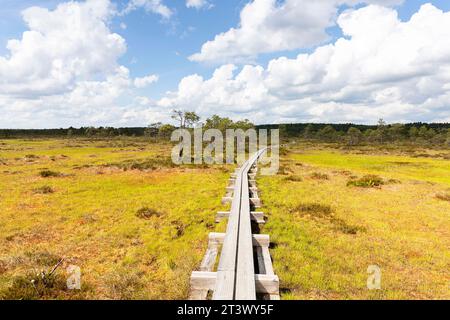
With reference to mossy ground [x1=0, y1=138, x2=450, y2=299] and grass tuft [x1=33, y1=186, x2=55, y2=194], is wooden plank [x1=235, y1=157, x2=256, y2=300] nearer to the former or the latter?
mossy ground [x1=0, y1=138, x2=450, y2=299]

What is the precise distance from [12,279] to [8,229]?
5.17m

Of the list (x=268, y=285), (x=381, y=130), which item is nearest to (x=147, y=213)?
(x=268, y=285)

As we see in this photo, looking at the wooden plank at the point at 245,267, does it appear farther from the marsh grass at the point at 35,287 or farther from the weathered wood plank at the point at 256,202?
the marsh grass at the point at 35,287

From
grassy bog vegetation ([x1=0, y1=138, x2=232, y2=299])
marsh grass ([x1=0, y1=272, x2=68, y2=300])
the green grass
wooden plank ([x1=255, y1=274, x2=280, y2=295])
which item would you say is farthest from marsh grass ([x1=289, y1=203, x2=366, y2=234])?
the green grass

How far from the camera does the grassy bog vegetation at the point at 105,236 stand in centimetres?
602

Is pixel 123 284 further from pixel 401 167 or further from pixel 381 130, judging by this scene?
pixel 381 130

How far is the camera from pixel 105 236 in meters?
9.62

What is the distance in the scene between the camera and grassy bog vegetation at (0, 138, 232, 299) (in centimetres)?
602

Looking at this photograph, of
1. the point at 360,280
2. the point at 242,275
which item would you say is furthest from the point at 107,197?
the point at 360,280

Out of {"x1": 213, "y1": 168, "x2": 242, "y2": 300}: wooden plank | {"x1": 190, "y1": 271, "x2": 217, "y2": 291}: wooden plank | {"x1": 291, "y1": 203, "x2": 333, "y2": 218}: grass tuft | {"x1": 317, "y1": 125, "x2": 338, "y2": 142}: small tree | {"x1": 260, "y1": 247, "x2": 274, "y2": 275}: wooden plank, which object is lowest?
{"x1": 291, "y1": 203, "x2": 333, "y2": 218}: grass tuft

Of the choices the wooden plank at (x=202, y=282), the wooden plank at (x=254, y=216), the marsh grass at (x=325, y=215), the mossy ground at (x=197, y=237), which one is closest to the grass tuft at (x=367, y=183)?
the mossy ground at (x=197, y=237)
